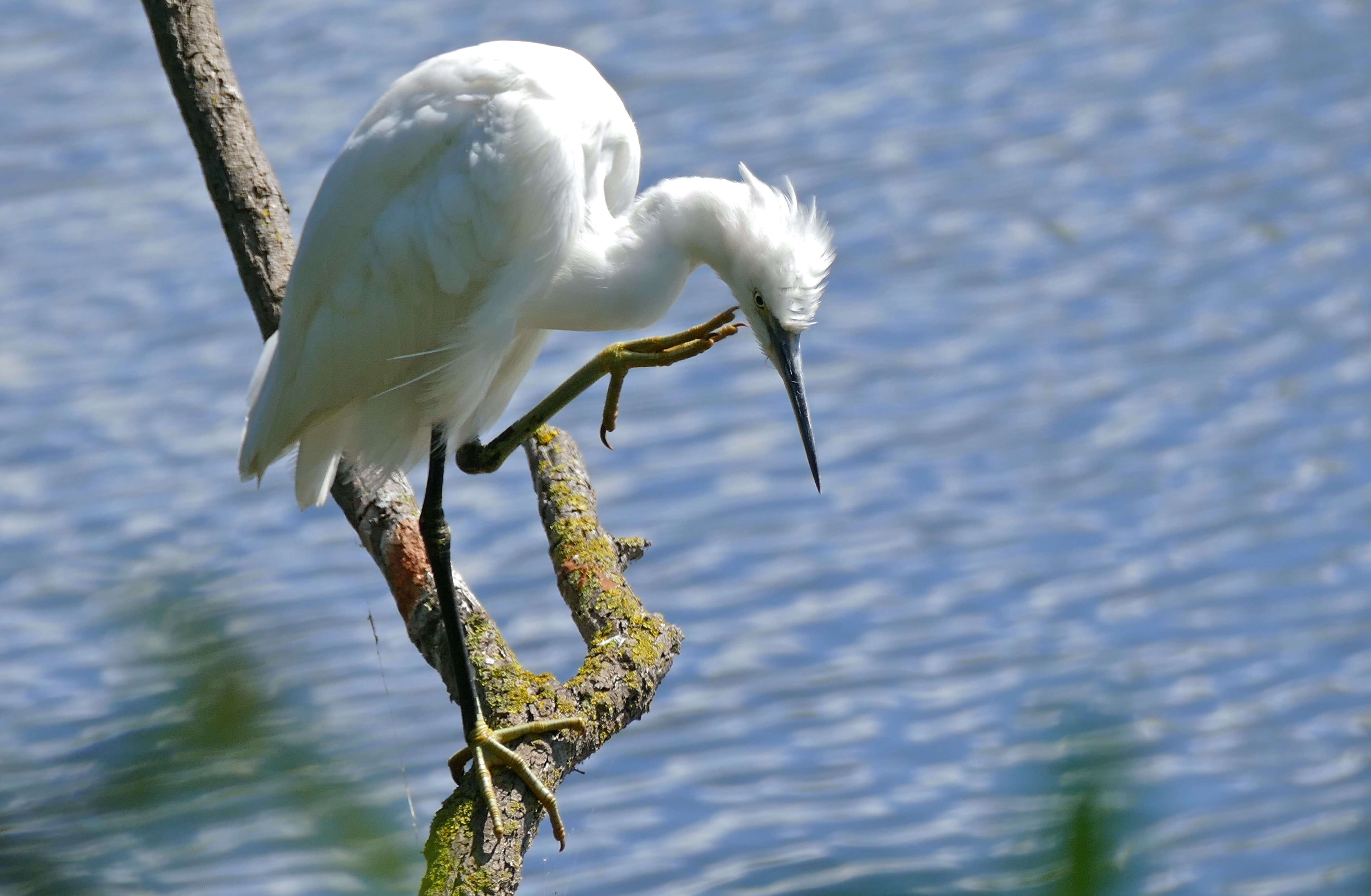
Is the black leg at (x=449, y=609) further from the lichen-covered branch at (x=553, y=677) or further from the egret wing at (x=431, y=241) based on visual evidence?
the egret wing at (x=431, y=241)

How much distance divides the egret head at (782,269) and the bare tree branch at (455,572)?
50cm

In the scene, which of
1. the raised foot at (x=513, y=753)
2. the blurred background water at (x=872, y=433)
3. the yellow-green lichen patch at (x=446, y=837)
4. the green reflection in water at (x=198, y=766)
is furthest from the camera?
the blurred background water at (x=872, y=433)

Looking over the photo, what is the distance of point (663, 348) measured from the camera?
305cm

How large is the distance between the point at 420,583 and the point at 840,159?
5.43 m

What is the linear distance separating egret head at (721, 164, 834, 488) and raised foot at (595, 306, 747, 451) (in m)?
0.06

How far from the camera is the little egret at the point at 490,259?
9.64 feet

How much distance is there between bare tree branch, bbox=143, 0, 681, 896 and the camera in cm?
290

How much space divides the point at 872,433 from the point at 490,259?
373cm

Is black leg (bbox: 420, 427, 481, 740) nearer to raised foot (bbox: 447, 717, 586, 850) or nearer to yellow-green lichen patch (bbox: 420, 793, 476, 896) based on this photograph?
raised foot (bbox: 447, 717, 586, 850)

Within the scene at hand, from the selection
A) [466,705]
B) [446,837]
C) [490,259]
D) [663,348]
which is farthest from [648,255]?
[446,837]

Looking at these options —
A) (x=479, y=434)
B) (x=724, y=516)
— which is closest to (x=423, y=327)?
(x=479, y=434)

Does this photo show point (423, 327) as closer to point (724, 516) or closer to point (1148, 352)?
point (724, 516)

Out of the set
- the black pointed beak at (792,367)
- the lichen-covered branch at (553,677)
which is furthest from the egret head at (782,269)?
the lichen-covered branch at (553,677)

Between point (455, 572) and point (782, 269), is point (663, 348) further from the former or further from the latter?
point (455, 572)
